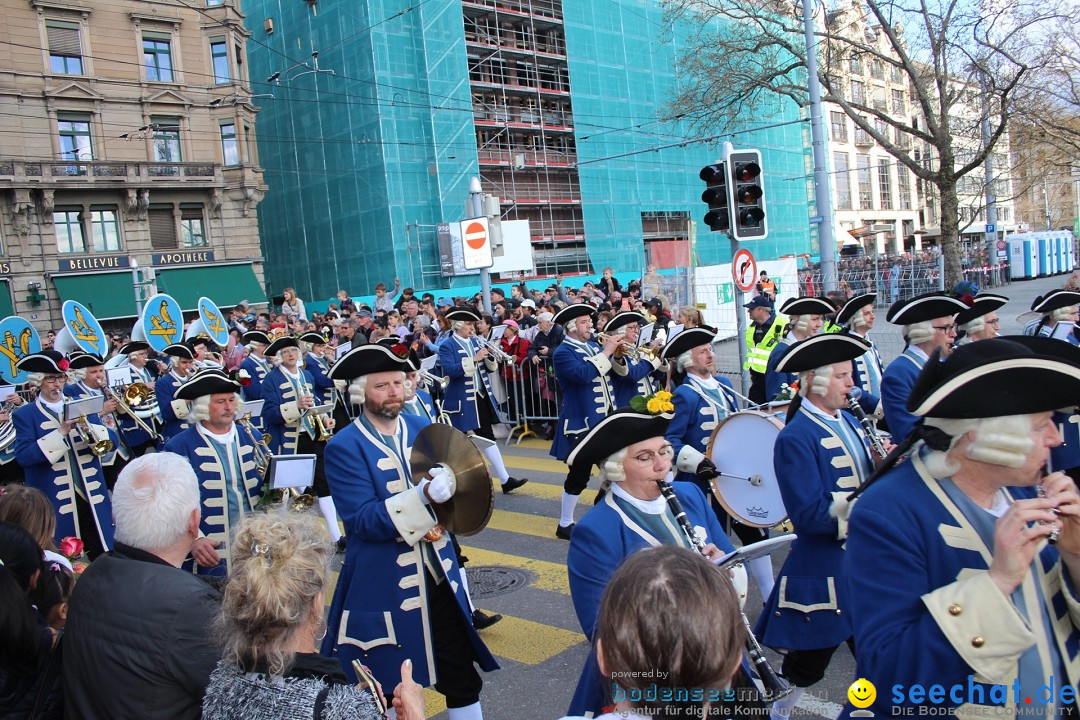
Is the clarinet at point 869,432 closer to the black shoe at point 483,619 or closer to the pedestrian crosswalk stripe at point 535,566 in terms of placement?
the pedestrian crosswalk stripe at point 535,566

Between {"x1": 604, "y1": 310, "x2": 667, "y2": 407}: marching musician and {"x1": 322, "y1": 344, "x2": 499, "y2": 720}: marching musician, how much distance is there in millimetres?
4608

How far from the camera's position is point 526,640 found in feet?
19.0

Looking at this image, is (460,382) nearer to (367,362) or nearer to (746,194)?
(746,194)

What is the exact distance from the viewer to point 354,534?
401cm

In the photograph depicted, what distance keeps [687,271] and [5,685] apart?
18326 millimetres

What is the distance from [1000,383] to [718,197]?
27.2ft

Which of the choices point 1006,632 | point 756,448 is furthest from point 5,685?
point 756,448

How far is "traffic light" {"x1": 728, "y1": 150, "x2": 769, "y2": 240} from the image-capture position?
10008 mm

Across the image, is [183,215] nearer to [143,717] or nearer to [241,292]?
[241,292]

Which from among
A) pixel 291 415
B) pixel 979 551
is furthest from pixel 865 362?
pixel 291 415

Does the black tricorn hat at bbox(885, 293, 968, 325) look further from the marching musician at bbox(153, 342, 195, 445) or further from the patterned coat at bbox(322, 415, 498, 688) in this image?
the marching musician at bbox(153, 342, 195, 445)

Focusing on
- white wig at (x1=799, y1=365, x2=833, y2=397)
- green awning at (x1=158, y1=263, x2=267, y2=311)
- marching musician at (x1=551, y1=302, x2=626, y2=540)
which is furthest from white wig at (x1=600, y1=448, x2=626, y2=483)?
green awning at (x1=158, y1=263, x2=267, y2=311)

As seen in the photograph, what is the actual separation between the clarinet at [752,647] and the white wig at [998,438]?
0.79m

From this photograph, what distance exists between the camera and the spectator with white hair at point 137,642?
99.2 inches
